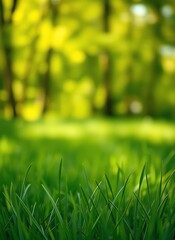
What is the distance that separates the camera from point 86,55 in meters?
13.7

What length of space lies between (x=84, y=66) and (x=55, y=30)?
768 cm

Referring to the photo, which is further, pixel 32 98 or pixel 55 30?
pixel 32 98

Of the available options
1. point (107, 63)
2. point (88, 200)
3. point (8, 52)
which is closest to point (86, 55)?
point (107, 63)

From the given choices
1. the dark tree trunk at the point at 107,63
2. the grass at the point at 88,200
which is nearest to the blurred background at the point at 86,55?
the dark tree trunk at the point at 107,63

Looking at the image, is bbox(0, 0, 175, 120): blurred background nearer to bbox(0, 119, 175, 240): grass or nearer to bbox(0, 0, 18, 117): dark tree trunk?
bbox(0, 0, 18, 117): dark tree trunk

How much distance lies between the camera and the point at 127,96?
17.1 m

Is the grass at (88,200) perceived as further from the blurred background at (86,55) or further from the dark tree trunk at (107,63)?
the dark tree trunk at (107,63)

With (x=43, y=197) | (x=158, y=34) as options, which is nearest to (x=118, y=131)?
(x=43, y=197)

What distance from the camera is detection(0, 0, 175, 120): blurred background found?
24.3 ft

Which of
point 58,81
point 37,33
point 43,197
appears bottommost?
point 58,81

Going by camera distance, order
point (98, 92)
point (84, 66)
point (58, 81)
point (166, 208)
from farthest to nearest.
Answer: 1. point (98, 92)
2. point (58, 81)
3. point (84, 66)
4. point (166, 208)

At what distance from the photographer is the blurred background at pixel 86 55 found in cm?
739

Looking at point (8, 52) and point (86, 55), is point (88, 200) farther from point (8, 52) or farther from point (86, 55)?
point (86, 55)

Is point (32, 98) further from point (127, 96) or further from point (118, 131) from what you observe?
point (118, 131)
